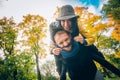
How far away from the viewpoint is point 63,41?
6598 millimetres

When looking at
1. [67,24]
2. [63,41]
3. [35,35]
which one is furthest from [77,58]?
[35,35]

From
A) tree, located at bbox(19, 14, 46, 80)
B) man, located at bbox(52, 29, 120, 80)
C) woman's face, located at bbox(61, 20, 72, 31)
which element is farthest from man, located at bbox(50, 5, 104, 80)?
tree, located at bbox(19, 14, 46, 80)

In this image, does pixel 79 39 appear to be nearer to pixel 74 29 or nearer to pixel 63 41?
pixel 74 29

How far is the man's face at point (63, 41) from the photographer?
6.54m

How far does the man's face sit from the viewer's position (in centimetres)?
654

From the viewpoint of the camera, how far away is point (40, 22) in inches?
537

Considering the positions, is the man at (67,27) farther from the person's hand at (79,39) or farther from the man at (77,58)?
the man at (77,58)

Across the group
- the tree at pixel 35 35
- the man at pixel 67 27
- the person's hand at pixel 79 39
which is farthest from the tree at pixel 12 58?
the person's hand at pixel 79 39

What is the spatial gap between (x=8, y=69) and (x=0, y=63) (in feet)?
2.54

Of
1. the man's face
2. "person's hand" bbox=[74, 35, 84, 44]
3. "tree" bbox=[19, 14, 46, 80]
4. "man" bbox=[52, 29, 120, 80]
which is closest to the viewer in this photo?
"man" bbox=[52, 29, 120, 80]

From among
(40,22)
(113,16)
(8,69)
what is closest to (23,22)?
(40,22)

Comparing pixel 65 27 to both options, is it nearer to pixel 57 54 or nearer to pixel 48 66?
pixel 57 54

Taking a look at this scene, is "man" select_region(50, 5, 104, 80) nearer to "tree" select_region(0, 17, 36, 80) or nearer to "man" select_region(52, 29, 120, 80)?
"man" select_region(52, 29, 120, 80)

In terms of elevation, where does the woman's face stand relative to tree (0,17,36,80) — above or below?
above
